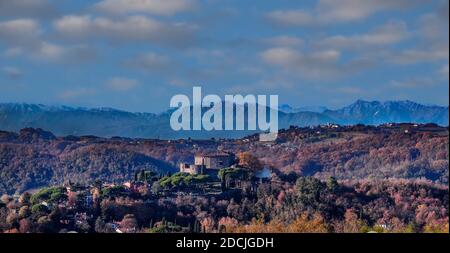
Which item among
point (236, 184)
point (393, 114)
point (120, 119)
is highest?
point (393, 114)

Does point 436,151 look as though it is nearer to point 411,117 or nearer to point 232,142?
point 411,117

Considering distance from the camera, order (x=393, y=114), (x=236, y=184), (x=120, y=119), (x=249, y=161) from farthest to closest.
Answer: (x=393, y=114), (x=120, y=119), (x=249, y=161), (x=236, y=184)

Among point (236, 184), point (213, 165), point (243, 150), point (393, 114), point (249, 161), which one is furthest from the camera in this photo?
point (393, 114)

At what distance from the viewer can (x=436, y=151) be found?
103 feet

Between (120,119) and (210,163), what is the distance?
18.0 feet

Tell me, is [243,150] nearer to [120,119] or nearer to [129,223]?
[120,119]

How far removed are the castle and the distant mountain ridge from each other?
2.74ft

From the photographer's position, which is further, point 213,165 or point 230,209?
point 213,165

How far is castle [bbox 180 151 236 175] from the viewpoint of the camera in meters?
23.8

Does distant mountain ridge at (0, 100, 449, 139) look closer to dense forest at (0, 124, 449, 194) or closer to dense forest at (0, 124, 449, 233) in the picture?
dense forest at (0, 124, 449, 194)

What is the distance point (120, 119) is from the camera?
27828 mm

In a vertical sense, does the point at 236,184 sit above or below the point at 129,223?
above

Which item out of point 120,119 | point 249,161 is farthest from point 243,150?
point 120,119

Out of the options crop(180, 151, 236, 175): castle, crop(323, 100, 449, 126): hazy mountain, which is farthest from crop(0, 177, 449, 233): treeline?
crop(323, 100, 449, 126): hazy mountain
